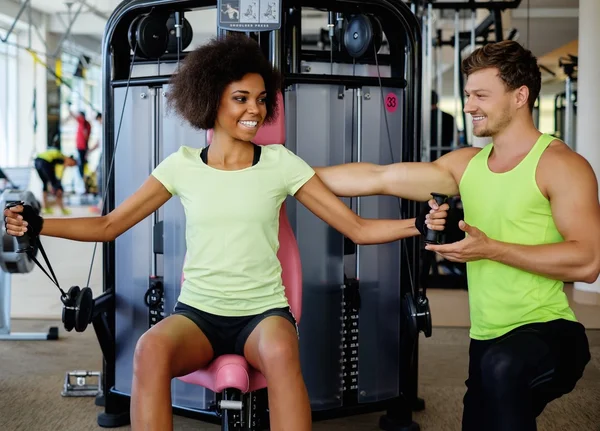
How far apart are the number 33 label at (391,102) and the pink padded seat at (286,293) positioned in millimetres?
513

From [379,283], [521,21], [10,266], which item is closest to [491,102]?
[379,283]

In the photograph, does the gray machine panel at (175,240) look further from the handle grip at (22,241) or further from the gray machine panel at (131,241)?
the handle grip at (22,241)

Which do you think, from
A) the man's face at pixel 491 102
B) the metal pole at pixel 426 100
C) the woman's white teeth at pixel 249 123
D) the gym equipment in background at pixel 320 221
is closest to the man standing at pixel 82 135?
the metal pole at pixel 426 100

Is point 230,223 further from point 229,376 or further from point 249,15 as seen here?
point 249,15

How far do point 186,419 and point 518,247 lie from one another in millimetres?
1657

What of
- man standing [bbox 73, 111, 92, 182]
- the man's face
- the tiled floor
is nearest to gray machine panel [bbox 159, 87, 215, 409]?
the man's face

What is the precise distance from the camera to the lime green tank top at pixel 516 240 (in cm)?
187

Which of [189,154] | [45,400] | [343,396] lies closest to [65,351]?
[45,400]

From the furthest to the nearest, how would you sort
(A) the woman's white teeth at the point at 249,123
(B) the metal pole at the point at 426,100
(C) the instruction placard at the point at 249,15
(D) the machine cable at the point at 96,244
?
(B) the metal pole at the point at 426,100 < (C) the instruction placard at the point at 249,15 < (A) the woman's white teeth at the point at 249,123 < (D) the machine cable at the point at 96,244

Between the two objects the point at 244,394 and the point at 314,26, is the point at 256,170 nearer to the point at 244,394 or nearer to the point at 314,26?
the point at 244,394

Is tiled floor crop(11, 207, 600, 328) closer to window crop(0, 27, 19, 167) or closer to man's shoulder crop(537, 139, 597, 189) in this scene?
man's shoulder crop(537, 139, 597, 189)

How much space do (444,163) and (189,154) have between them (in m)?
0.72

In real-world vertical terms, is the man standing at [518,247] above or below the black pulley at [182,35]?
below

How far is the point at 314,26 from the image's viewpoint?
13.5m
